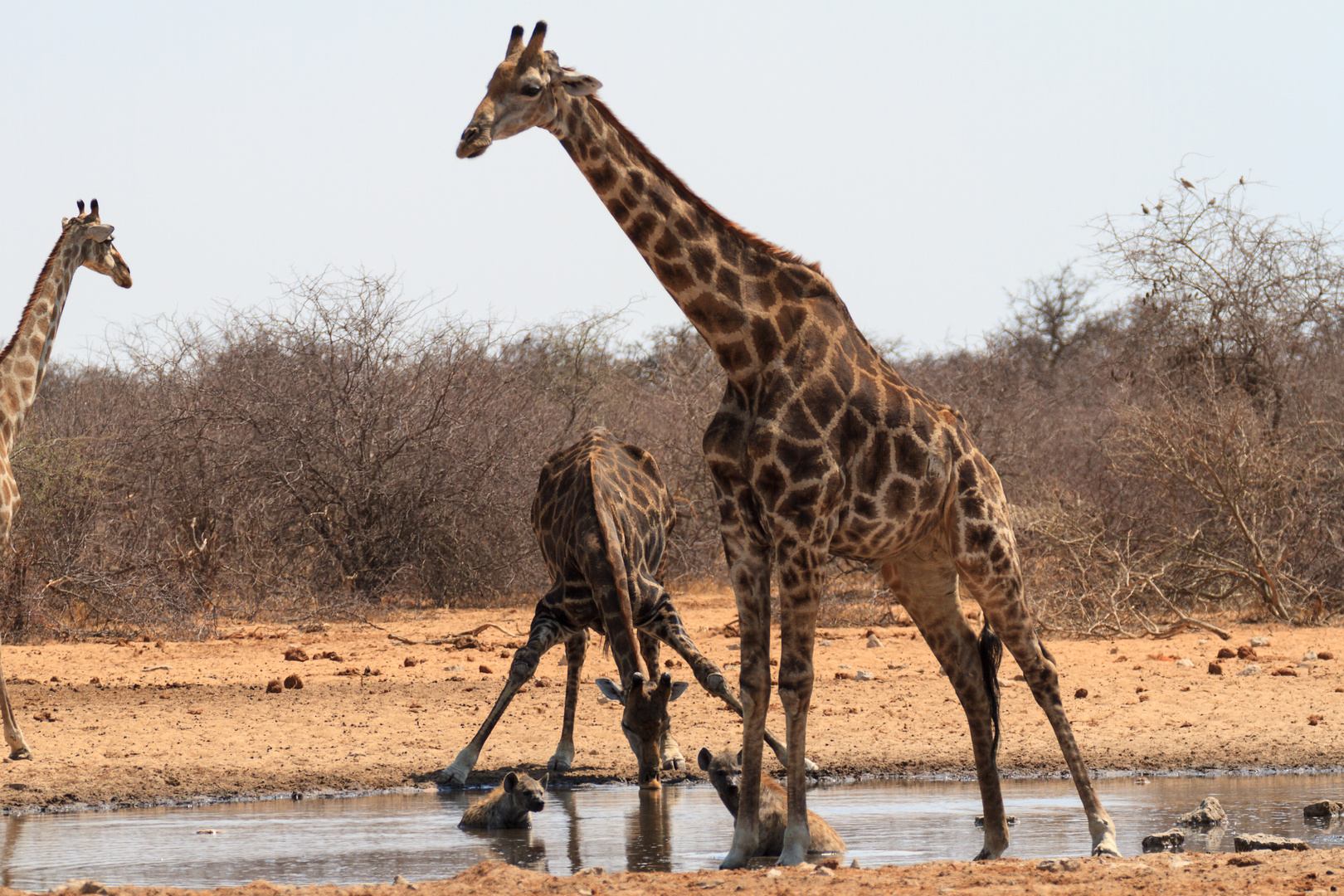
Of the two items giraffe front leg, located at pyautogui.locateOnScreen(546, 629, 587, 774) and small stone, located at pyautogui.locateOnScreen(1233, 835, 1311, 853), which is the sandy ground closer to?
giraffe front leg, located at pyautogui.locateOnScreen(546, 629, 587, 774)

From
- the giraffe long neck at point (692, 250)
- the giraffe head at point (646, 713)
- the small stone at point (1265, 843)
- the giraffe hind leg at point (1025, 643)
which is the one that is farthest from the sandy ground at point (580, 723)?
the giraffe long neck at point (692, 250)

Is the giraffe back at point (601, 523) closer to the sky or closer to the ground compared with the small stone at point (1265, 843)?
closer to the sky

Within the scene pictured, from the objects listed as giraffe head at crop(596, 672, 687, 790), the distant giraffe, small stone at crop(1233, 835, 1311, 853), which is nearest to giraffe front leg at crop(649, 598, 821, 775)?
the distant giraffe

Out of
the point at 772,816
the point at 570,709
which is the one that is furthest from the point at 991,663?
the point at 570,709

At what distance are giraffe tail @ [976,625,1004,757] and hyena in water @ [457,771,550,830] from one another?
2131mm

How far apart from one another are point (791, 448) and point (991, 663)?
1.50 meters

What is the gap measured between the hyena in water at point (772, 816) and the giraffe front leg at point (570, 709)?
6.80 feet

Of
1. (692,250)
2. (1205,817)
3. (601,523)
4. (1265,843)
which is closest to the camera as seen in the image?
(1265,843)

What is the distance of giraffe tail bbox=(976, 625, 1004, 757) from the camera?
6.00 meters

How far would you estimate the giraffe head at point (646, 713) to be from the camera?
23.5 ft

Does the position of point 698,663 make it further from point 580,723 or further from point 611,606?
point 580,723

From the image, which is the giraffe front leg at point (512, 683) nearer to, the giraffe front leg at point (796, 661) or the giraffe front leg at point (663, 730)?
the giraffe front leg at point (663, 730)

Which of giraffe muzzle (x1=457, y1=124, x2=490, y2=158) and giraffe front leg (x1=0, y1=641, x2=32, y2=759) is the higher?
giraffe muzzle (x1=457, y1=124, x2=490, y2=158)

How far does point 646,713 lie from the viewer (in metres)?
7.20
